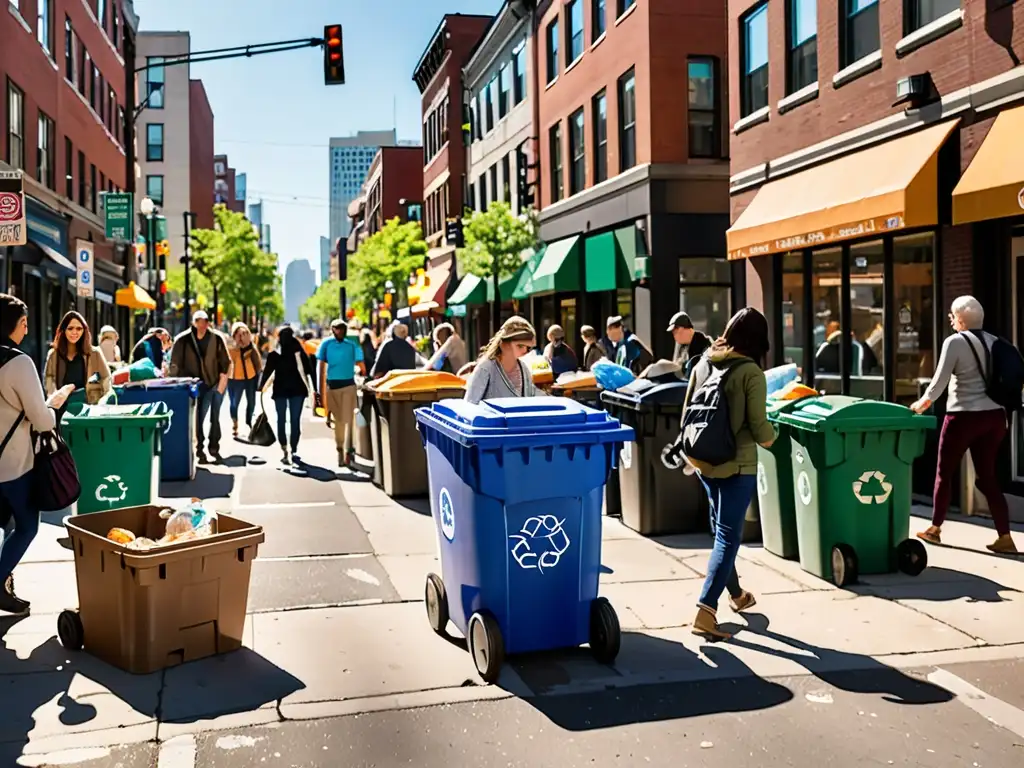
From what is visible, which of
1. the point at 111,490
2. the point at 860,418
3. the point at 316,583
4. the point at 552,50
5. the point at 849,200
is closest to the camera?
the point at 860,418

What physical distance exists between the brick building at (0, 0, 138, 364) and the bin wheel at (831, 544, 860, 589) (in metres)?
16.9

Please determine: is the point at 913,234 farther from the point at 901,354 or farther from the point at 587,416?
the point at 587,416

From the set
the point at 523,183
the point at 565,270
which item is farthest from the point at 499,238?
the point at 565,270

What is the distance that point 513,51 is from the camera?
33844 mm

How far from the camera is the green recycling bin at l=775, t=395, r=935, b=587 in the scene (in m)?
7.58

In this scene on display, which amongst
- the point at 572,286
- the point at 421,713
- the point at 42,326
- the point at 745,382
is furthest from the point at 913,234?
the point at 42,326

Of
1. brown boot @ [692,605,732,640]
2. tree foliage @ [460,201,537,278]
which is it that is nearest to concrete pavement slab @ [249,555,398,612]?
brown boot @ [692,605,732,640]

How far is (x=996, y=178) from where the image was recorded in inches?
388

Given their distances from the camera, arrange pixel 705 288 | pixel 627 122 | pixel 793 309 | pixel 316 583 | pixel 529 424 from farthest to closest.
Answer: pixel 627 122 < pixel 705 288 < pixel 793 309 < pixel 316 583 < pixel 529 424

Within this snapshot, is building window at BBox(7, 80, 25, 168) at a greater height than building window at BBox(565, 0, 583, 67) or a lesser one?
lesser

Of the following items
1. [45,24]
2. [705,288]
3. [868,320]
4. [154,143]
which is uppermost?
[154,143]

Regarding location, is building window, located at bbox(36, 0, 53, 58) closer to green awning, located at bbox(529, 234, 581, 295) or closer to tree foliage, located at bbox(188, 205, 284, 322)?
green awning, located at bbox(529, 234, 581, 295)

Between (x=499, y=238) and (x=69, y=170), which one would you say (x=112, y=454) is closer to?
(x=499, y=238)

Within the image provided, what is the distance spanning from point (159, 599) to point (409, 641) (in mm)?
1441
